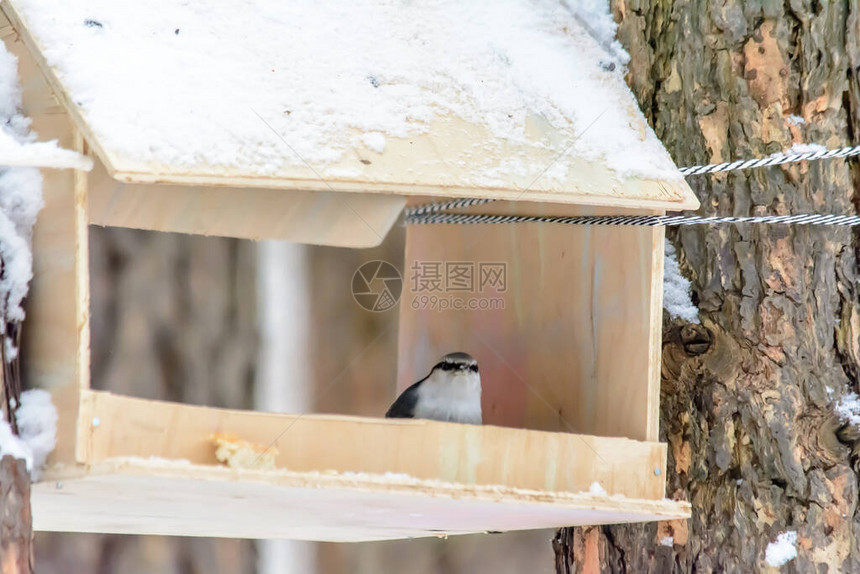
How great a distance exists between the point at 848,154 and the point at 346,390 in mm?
1388

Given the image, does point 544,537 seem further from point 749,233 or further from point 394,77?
point 394,77

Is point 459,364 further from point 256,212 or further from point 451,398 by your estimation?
point 256,212

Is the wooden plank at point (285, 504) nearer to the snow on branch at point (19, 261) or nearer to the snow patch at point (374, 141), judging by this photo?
the snow on branch at point (19, 261)

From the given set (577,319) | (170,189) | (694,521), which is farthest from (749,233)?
(170,189)

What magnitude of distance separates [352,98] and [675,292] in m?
0.61

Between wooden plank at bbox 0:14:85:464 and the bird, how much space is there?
785 millimetres

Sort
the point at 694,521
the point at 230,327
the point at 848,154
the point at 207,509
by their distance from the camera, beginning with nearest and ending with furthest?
the point at 207,509
the point at 848,154
the point at 694,521
the point at 230,327

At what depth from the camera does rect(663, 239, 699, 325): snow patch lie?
5.65 ft

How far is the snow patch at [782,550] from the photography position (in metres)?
1.66

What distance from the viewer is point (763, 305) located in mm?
1672

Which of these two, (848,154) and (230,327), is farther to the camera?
(230,327)

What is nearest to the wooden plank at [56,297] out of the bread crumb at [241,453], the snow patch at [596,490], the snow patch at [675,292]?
the bread crumb at [241,453]

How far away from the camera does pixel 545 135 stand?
155 cm

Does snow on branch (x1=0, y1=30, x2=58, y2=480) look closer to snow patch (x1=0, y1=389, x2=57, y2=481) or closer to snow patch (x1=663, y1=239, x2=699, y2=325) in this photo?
snow patch (x1=0, y1=389, x2=57, y2=481)
